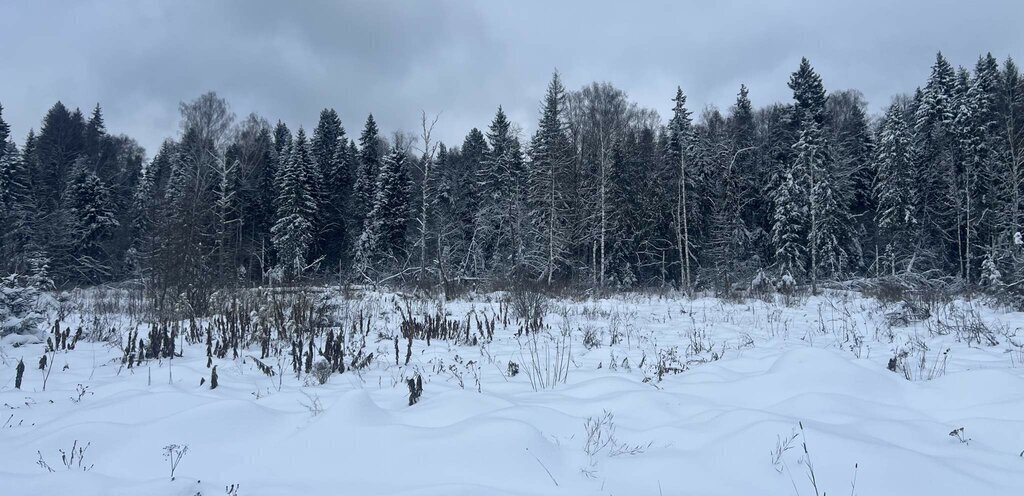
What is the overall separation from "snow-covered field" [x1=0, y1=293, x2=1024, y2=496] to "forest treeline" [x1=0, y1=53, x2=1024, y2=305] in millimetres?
13795

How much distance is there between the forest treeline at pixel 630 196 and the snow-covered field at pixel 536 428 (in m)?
13.8

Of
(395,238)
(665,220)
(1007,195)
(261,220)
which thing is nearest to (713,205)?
(665,220)

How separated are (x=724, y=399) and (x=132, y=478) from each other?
3.57 meters

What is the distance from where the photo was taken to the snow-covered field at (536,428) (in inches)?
85.8

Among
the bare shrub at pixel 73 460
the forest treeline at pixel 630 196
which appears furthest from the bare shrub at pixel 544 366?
the forest treeline at pixel 630 196

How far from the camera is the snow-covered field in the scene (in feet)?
7.15

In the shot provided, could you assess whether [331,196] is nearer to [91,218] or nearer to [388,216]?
[388,216]

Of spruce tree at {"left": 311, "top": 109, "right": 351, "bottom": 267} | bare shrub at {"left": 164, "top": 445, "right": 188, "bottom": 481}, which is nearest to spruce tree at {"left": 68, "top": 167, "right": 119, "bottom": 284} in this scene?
spruce tree at {"left": 311, "top": 109, "right": 351, "bottom": 267}

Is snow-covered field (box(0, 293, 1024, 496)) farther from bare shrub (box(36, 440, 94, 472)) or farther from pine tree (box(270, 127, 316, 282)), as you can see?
pine tree (box(270, 127, 316, 282))

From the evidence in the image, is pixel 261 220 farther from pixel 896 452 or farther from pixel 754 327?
pixel 896 452

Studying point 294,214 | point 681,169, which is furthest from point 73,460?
point 294,214

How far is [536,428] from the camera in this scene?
2.75 meters

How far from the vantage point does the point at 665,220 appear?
30188 mm

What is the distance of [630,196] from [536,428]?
29.5 metres
